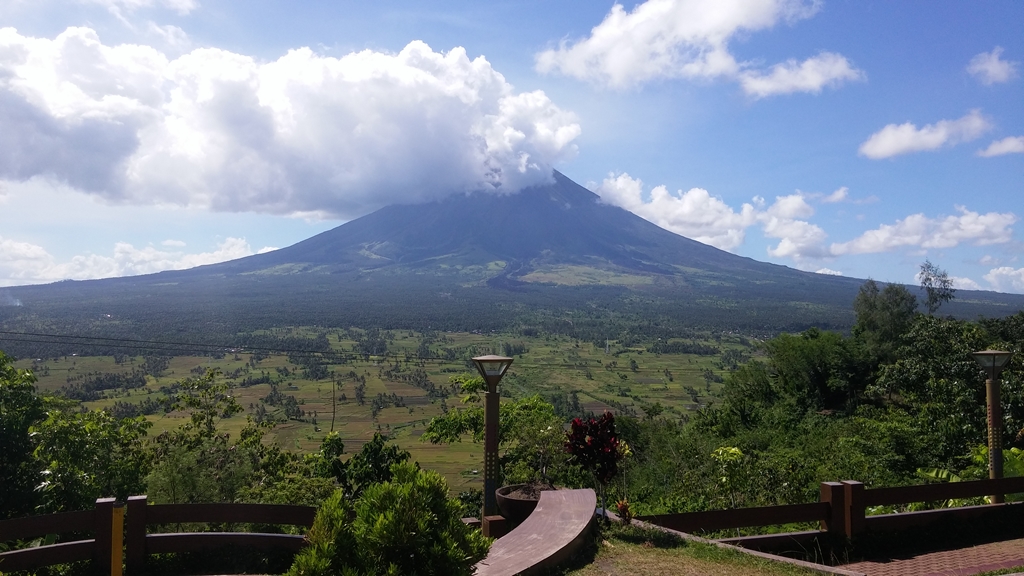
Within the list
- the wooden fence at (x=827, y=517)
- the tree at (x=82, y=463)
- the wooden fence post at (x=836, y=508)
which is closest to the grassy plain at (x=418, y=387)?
the tree at (x=82, y=463)

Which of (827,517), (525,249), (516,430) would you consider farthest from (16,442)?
(525,249)

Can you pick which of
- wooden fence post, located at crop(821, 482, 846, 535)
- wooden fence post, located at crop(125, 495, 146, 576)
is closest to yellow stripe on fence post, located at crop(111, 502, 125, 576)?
wooden fence post, located at crop(125, 495, 146, 576)

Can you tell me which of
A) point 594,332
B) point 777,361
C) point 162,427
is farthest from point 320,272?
point 777,361

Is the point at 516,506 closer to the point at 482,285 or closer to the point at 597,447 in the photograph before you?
the point at 597,447

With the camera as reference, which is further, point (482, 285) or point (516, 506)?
point (482, 285)

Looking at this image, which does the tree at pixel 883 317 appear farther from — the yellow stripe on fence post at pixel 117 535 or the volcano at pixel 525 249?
the volcano at pixel 525 249

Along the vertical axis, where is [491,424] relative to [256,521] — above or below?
above

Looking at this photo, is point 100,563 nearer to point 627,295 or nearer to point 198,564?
point 198,564
